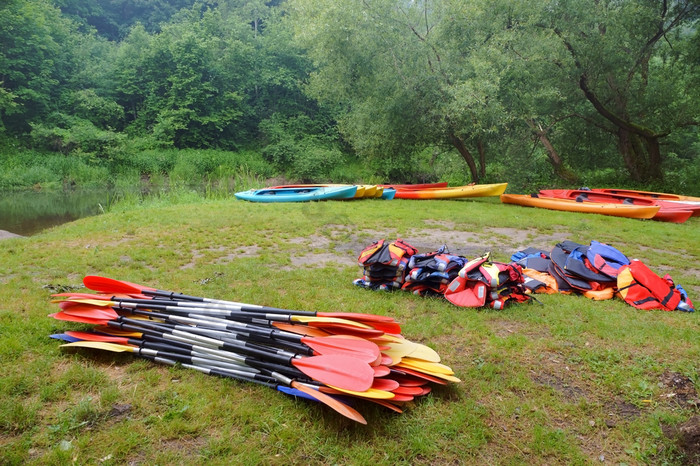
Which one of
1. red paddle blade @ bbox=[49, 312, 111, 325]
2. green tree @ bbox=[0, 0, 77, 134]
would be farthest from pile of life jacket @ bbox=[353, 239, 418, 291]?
green tree @ bbox=[0, 0, 77, 134]

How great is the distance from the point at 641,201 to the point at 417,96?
6134mm

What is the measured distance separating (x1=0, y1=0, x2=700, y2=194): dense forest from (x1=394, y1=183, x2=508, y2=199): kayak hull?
1471 mm

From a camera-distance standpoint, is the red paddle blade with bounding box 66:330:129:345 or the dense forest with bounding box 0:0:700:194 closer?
the red paddle blade with bounding box 66:330:129:345

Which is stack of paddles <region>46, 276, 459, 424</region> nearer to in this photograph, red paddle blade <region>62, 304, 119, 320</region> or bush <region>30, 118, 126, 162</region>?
red paddle blade <region>62, 304, 119, 320</region>

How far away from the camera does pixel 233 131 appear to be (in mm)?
26797

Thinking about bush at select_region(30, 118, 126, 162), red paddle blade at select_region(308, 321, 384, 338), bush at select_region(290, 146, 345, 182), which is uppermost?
bush at select_region(30, 118, 126, 162)

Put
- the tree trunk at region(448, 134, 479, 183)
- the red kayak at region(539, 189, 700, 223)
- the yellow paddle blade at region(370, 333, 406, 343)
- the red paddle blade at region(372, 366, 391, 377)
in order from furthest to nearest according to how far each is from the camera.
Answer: the tree trunk at region(448, 134, 479, 183) < the red kayak at region(539, 189, 700, 223) < the yellow paddle blade at region(370, 333, 406, 343) < the red paddle blade at region(372, 366, 391, 377)

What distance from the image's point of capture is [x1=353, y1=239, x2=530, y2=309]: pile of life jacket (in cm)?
380

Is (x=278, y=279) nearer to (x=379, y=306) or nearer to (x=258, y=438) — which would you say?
(x=379, y=306)

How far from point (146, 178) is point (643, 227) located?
19570 mm

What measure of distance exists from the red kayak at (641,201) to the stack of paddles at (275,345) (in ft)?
27.8

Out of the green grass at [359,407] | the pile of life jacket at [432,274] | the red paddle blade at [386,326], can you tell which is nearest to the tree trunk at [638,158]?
the green grass at [359,407]

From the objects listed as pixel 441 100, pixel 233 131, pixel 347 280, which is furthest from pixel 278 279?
pixel 233 131

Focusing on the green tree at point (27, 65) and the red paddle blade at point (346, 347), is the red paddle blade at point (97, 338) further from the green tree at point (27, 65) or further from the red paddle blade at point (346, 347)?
the green tree at point (27, 65)
